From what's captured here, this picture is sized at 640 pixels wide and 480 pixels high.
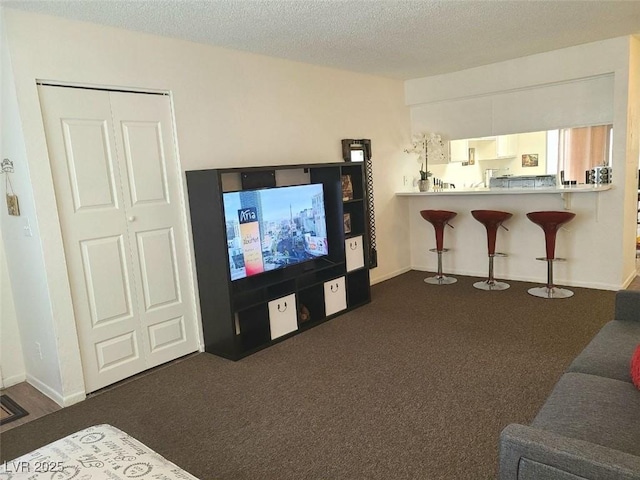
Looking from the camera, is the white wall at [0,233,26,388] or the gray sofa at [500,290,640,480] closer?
the gray sofa at [500,290,640,480]

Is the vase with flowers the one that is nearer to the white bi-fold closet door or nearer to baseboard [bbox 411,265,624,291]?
baseboard [bbox 411,265,624,291]

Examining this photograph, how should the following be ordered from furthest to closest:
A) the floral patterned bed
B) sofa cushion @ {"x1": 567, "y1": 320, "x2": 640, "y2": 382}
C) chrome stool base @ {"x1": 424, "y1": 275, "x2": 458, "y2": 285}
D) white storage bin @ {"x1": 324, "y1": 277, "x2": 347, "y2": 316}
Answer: chrome stool base @ {"x1": 424, "y1": 275, "x2": 458, "y2": 285} < white storage bin @ {"x1": 324, "y1": 277, "x2": 347, "y2": 316} < sofa cushion @ {"x1": 567, "y1": 320, "x2": 640, "y2": 382} < the floral patterned bed

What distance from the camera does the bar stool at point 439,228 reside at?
5105 millimetres

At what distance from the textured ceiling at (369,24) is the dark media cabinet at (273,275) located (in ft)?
3.25

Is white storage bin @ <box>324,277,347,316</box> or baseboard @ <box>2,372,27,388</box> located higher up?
white storage bin @ <box>324,277,347,316</box>

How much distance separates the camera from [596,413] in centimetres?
164

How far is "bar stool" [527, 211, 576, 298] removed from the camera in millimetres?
4375

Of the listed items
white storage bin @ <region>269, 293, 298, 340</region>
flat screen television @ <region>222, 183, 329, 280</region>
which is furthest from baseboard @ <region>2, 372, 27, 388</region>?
white storage bin @ <region>269, 293, 298, 340</region>

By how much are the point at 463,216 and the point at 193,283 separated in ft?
10.9

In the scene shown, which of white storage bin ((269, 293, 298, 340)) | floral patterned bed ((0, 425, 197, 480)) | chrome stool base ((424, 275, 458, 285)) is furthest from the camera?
chrome stool base ((424, 275, 458, 285))

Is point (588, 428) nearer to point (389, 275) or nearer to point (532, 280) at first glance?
point (532, 280)

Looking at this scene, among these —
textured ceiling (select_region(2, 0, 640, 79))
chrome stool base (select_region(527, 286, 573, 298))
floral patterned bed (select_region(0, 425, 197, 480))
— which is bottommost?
chrome stool base (select_region(527, 286, 573, 298))

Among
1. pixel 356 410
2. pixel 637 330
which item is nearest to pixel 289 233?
pixel 356 410

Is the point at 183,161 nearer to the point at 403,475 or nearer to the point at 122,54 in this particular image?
the point at 122,54
